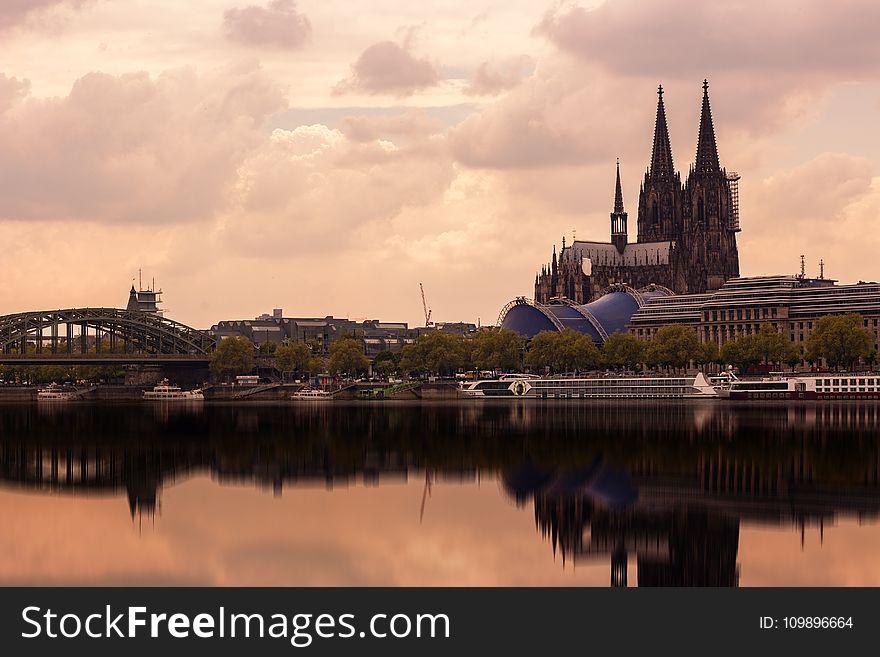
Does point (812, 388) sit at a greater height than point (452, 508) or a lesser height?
greater

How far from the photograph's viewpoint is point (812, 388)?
179m

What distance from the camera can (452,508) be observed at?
189 ft

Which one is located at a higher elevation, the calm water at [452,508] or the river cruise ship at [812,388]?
the river cruise ship at [812,388]

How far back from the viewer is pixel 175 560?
45.8 meters

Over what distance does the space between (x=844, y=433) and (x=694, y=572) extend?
182ft

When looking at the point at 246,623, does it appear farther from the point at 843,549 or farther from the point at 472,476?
the point at 472,476

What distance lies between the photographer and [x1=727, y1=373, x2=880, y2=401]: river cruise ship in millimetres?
176250

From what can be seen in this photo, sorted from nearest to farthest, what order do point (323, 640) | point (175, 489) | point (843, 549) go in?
point (323, 640) < point (843, 549) < point (175, 489)

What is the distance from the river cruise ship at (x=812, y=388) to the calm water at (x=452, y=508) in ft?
244

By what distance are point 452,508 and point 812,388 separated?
131 m

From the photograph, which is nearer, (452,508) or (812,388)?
(452,508)

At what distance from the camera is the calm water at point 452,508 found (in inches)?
1714

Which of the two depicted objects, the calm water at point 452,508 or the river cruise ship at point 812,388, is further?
the river cruise ship at point 812,388

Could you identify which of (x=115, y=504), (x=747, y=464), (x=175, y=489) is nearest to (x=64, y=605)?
(x=115, y=504)
